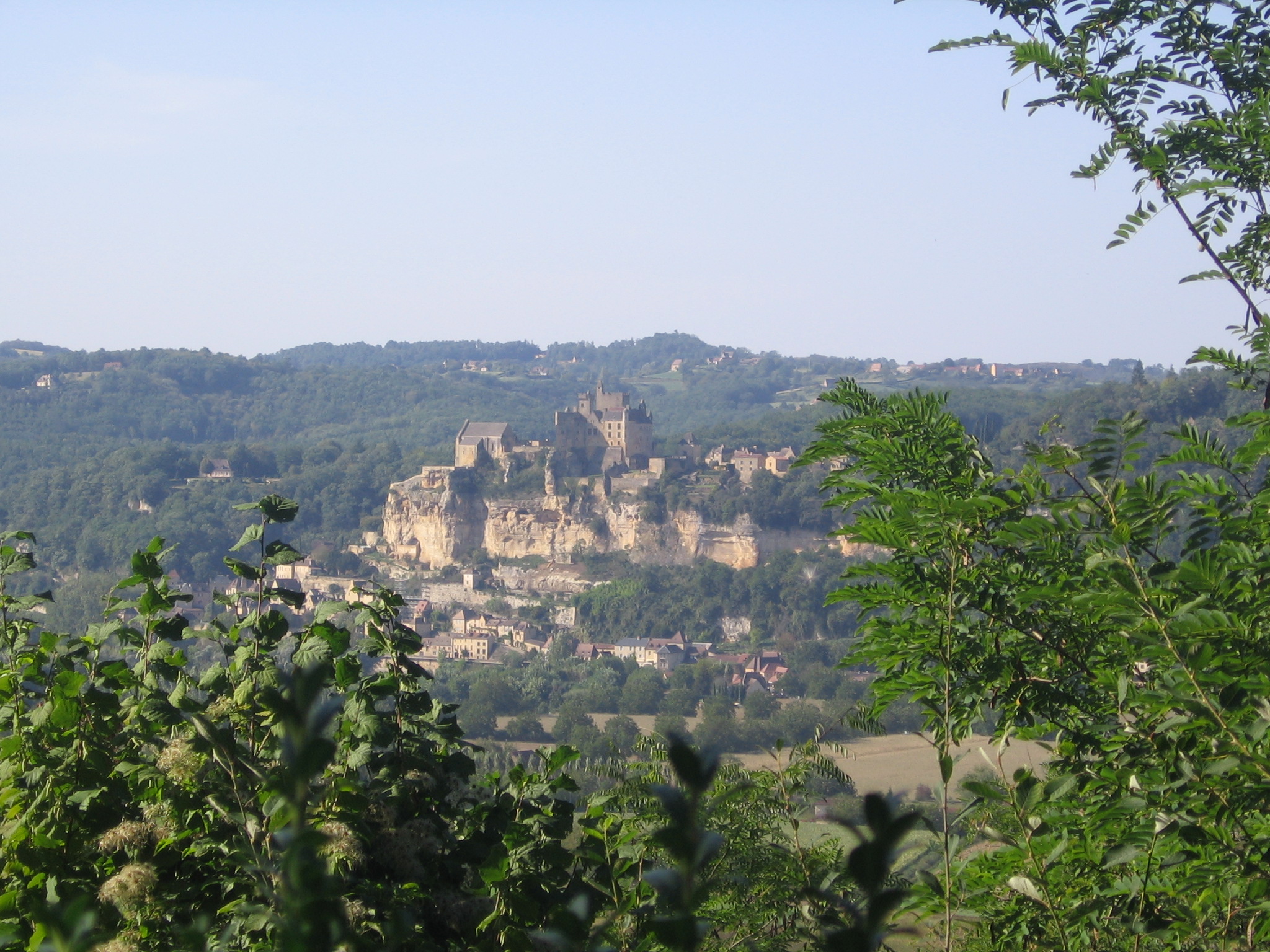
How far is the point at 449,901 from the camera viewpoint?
1990 millimetres

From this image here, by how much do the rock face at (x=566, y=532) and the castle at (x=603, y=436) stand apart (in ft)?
8.28

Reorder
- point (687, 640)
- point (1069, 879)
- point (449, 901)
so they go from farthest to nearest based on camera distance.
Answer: point (687, 640)
point (1069, 879)
point (449, 901)

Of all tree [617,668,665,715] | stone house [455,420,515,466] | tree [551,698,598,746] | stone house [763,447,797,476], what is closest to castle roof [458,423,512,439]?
stone house [455,420,515,466]

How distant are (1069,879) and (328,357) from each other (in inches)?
6340

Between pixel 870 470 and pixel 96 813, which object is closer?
pixel 96 813

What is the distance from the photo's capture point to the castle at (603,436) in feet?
190

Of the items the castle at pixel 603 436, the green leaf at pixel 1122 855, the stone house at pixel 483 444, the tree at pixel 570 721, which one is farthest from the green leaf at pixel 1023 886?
the stone house at pixel 483 444

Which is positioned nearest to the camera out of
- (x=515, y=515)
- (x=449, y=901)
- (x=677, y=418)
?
(x=449, y=901)

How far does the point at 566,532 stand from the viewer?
186 feet

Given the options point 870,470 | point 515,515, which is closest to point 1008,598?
point 870,470

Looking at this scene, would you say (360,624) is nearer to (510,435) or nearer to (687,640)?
(687,640)

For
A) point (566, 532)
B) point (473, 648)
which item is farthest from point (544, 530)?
point (473, 648)

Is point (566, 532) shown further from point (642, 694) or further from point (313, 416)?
point (313, 416)

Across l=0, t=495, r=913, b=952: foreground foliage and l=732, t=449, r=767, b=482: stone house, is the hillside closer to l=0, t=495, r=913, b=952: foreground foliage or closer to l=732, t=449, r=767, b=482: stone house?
l=732, t=449, r=767, b=482: stone house
